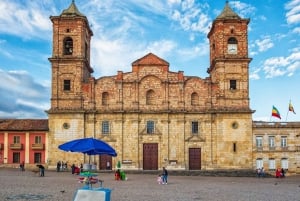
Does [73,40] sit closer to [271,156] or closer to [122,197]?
[271,156]

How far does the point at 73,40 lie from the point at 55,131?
10.3 meters

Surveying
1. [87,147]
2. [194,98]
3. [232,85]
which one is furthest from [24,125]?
[87,147]

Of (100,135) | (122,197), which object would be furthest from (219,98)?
(122,197)

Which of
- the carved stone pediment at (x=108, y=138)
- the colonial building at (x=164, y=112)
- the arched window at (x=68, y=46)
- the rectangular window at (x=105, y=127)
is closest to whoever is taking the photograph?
the colonial building at (x=164, y=112)

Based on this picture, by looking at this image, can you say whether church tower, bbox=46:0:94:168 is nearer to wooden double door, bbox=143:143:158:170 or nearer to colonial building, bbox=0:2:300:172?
colonial building, bbox=0:2:300:172

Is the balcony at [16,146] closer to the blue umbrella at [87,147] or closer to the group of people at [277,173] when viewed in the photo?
the group of people at [277,173]

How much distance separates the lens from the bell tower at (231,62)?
159ft

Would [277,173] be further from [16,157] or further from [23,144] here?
[16,157]

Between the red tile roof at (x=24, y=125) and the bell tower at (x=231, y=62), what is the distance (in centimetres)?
1946

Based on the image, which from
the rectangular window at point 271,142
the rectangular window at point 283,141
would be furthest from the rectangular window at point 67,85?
→ the rectangular window at point 283,141

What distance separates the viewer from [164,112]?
158ft

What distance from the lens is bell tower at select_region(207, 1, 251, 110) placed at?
48594mm

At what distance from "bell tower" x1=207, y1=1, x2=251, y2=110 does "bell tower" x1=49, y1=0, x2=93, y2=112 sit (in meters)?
14.9

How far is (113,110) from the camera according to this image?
48188mm
